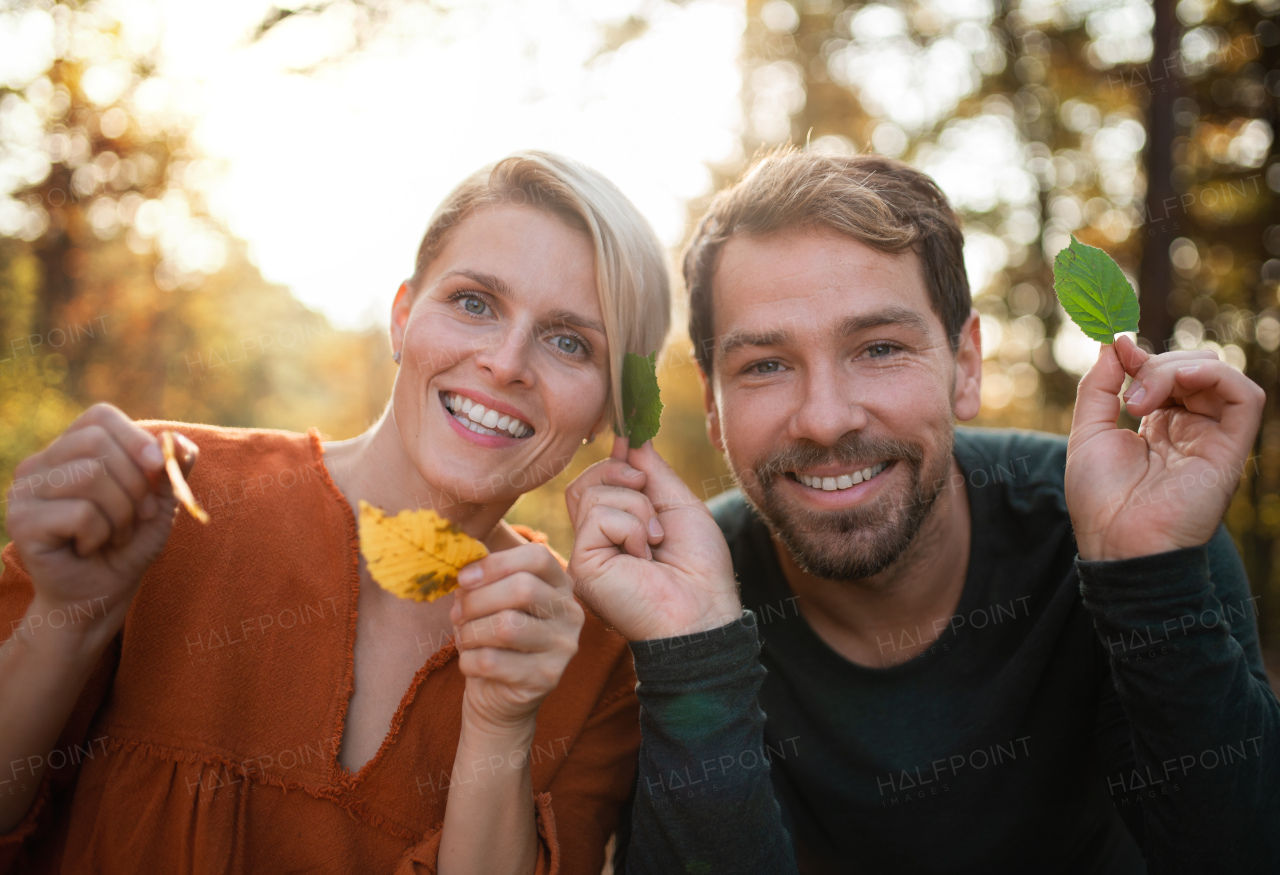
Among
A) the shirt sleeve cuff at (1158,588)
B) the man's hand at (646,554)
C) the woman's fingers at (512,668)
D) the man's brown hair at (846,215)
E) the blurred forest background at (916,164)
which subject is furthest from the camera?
the blurred forest background at (916,164)

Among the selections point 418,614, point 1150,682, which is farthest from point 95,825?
point 1150,682

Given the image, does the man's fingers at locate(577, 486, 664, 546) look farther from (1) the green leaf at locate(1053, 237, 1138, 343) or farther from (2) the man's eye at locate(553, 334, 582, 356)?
(1) the green leaf at locate(1053, 237, 1138, 343)

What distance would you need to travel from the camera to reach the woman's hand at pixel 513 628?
1.74 meters

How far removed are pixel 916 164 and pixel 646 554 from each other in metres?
12.7

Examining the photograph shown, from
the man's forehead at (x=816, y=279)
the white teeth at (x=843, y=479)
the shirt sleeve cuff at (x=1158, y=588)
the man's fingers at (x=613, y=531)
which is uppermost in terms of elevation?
the man's forehead at (x=816, y=279)

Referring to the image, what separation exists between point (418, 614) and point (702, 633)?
38.5 inches

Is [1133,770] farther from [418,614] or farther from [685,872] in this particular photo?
[418,614]

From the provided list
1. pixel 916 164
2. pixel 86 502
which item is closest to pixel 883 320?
pixel 86 502

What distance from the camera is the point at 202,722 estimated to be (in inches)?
82.2

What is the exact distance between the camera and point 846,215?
260 cm

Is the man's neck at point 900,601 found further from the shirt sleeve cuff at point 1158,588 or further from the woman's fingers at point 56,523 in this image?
the woman's fingers at point 56,523

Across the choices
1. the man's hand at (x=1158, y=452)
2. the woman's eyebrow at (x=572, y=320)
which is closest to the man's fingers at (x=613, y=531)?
→ the woman's eyebrow at (x=572, y=320)

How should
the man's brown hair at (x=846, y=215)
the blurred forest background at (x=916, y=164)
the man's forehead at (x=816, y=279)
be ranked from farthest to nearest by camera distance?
the blurred forest background at (x=916, y=164) < the man's brown hair at (x=846, y=215) < the man's forehead at (x=816, y=279)

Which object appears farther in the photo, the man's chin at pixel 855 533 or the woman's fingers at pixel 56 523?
the man's chin at pixel 855 533
